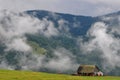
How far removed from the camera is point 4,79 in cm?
10250

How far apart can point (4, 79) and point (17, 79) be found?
4.08m

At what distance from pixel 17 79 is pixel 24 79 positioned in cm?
190

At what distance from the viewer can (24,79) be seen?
4126 inches

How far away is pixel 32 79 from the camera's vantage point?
105125 millimetres

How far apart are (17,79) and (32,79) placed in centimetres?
386

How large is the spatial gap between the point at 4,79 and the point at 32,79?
7297 mm

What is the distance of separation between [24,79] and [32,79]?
204 cm

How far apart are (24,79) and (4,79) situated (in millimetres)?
5320
